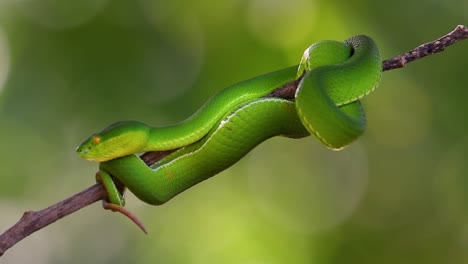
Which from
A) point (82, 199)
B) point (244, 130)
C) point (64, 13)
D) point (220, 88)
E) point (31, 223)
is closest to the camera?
point (31, 223)

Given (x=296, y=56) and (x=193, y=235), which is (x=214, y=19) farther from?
(x=193, y=235)

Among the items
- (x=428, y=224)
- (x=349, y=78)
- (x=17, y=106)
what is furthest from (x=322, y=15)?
(x=349, y=78)

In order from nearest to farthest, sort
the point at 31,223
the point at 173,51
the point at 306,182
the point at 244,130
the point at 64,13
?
the point at 31,223, the point at 244,130, the point at 64,13, the point at 173,51, the point at 306,182

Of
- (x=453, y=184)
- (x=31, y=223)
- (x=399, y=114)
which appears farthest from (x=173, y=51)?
(x=31, y=223)

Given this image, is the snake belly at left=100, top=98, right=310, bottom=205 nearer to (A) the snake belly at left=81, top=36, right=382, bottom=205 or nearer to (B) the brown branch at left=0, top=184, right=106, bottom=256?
(A) the snake belly at left=81, top=36, right=382, bottom=205

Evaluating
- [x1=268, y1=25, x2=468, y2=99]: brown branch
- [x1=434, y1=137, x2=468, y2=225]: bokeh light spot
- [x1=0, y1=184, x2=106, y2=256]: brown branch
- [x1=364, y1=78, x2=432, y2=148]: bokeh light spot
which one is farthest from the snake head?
[x1=434, y1=137, x2=468, y2=225]: bokeh light spot

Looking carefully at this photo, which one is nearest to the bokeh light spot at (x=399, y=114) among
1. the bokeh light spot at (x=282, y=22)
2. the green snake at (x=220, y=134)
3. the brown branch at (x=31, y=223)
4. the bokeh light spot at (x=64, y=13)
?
the bokeh light spot at (x=282, y=22)

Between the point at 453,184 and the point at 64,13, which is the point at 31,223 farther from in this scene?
the point at 453,184
